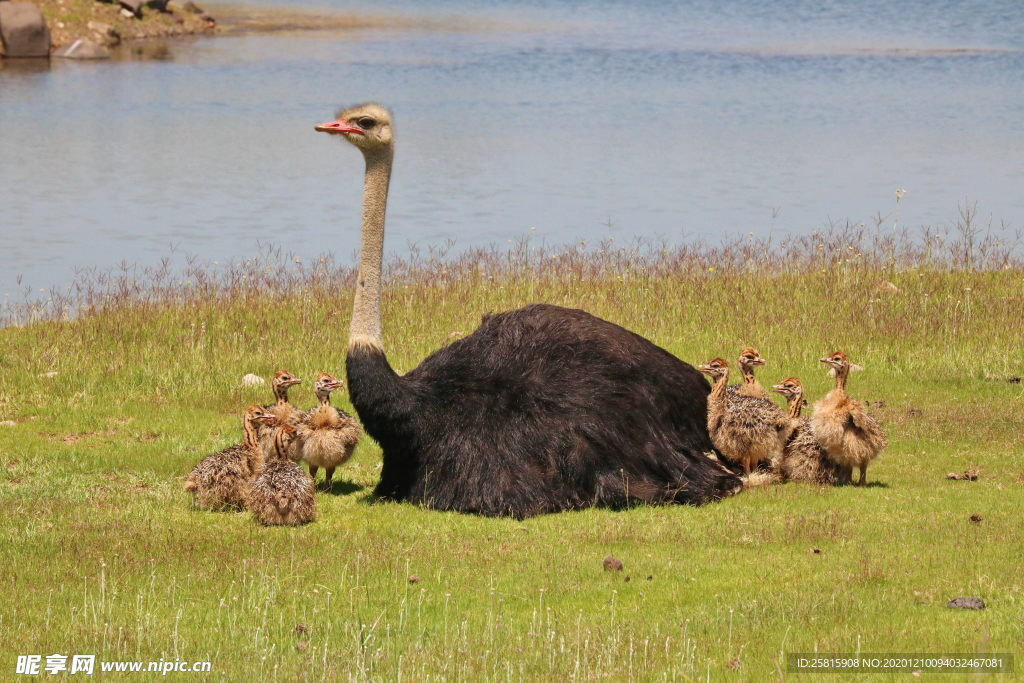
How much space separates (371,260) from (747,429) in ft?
12.1

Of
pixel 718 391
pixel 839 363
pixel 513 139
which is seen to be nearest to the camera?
pixel 839 363

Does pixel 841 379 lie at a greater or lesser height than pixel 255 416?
greater

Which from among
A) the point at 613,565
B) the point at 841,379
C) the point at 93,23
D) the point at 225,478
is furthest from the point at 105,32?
the point at 613,565

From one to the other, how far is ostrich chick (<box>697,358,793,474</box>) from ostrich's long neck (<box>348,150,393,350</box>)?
324cm

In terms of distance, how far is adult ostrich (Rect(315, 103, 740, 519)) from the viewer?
10156 millimetres

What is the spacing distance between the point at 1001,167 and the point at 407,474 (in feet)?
93.9

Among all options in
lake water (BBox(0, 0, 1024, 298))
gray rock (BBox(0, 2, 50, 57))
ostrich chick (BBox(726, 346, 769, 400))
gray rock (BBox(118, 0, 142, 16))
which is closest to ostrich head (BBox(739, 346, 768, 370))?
ostrich chick (BBox(726, 346, 769, 400))

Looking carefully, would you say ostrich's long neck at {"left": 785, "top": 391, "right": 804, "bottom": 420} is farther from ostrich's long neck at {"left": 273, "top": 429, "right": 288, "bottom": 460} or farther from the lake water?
the lake water

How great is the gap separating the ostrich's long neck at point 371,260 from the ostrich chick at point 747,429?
10.6 ft

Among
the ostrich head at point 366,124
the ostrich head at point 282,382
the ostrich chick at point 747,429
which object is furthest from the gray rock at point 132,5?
the ostrich chick at point 747,429

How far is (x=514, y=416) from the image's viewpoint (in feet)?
34.3

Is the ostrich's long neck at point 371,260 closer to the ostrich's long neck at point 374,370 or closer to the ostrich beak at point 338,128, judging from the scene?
the ostrich's long neck at point 374,370

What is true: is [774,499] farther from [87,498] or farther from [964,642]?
[87,498]

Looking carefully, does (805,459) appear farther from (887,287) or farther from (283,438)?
(887,287)
